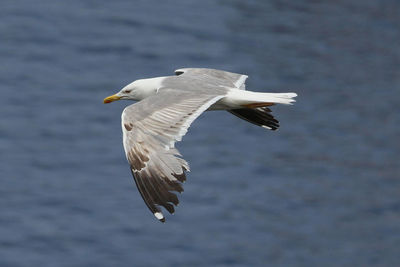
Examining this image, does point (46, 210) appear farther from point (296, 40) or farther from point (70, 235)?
point (296, 40)

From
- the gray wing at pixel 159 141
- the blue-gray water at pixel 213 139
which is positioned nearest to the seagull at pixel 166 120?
the gray wing at pixel 159 141

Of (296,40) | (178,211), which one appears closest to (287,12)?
(296,40)

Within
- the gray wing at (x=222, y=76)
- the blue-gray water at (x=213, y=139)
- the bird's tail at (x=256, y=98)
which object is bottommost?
the bird's tail at (x=256, y=98)

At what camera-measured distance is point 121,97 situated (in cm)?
1492

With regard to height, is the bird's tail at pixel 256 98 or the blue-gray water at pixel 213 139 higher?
the blue-gray water at pixel 213 139

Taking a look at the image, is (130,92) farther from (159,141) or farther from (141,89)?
(159,141)

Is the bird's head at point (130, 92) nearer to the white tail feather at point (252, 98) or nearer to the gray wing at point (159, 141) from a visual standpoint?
the gray wing at point (159, 141)

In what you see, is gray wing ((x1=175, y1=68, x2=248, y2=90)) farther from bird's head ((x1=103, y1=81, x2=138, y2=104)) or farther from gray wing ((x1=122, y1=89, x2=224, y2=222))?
gray wing ((x1=122, y1=89, x2=224, y2=222))

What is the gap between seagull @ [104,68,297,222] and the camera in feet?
39.4

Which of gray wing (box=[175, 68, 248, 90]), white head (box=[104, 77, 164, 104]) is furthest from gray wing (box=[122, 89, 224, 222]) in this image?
gray wing (box=[175, 68, 248, 90])

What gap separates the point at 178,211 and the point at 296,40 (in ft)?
29.1

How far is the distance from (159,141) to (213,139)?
16.6 meters

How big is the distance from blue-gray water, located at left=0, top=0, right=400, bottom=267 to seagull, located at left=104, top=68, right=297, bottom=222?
11.8 meters

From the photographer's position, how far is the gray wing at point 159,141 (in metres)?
12.0
